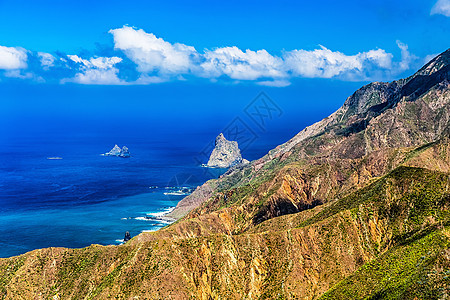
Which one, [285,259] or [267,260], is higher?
[267,260]

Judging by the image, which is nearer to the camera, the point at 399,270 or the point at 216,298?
the point at 399,270

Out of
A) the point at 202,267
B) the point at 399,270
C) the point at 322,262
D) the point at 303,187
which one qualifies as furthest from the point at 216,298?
the point at 303,187

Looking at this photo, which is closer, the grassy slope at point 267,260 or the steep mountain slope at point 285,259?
the steep mountain slope at point 285,259

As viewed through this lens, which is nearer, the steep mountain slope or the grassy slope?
the steep mountain slope

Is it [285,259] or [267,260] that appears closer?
[285,259]

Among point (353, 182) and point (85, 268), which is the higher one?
point (353, 182)

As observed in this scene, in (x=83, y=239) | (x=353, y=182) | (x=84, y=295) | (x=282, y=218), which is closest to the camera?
(x=84, y=295)

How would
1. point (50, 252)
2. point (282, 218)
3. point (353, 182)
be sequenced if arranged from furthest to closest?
point (353, 182)
point (282, 218)
point (50, 252)

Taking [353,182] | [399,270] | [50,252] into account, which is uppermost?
[353,182]

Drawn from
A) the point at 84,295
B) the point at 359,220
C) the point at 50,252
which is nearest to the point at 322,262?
the point at 359,220

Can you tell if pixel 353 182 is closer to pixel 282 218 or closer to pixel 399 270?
pixel 282 218
